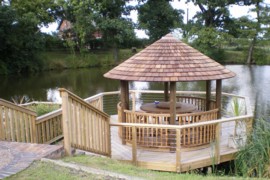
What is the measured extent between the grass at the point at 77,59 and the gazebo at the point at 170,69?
79.2ft

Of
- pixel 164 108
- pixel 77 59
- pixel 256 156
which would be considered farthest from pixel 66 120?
pixel 77 59

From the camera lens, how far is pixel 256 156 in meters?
5.41

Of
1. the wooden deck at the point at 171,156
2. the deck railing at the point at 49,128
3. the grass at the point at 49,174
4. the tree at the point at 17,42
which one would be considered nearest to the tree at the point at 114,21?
the tree at the point at 17,42

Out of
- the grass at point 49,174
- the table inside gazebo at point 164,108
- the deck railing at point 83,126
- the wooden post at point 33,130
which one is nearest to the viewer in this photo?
the grass at point 49,174

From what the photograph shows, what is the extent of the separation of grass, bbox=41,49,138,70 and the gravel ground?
26047 millimetres

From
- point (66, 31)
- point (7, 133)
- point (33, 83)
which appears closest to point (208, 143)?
point (7, 133)

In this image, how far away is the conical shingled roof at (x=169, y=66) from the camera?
21.0 feet

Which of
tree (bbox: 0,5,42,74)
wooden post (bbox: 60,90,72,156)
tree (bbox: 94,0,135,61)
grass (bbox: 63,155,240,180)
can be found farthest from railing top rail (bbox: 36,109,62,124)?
tree (bbox: 94,0,135,61)

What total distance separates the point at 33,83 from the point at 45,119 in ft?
53.0

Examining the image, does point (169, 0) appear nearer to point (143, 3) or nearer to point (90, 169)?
point (143, 3)

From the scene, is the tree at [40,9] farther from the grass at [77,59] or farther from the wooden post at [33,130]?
the wooden post at [33,130]

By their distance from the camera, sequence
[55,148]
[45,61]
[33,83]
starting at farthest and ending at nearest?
[45,61] → [33,83] → [55,148]

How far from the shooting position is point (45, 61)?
30.0 meters

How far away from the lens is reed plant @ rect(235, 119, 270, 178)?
5.24 metres
